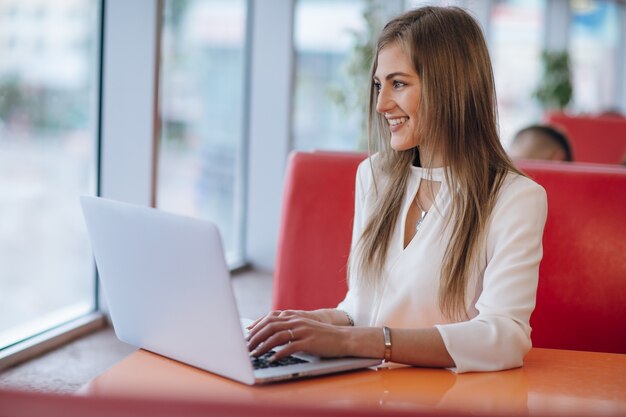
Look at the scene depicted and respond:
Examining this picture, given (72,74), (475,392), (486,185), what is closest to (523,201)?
(486,185)

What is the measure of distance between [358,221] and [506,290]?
1.82 feet

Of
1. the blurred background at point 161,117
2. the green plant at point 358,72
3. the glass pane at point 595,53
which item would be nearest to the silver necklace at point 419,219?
the blurred background at point 161,117

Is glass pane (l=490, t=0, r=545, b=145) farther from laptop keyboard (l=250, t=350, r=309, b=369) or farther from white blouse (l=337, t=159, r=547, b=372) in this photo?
laptop keyboard (l=250, t=350, r=309, b=369)

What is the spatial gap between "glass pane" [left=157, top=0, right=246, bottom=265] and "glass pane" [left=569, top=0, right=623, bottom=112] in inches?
414

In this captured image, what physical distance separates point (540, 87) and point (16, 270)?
30.0 feet

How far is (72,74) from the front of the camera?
425cm

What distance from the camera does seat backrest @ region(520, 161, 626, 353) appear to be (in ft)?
7.58

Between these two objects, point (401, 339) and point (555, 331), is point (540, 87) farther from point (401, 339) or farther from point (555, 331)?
point (401, 339)

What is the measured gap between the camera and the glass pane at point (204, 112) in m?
5.55

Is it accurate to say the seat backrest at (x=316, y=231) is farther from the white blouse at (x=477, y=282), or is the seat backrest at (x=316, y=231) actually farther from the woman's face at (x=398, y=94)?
the woman's face at (x=398, y=94)

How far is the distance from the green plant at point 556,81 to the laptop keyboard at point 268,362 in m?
10.6

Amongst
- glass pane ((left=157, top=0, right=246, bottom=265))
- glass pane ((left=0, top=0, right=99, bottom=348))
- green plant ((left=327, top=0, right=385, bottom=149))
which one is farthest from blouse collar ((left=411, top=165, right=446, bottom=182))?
green plant ((left=327, top=0, right=385, bottom=149))

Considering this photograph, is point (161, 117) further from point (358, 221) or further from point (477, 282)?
→ point (477, 282)

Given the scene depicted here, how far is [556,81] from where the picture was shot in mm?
11445
